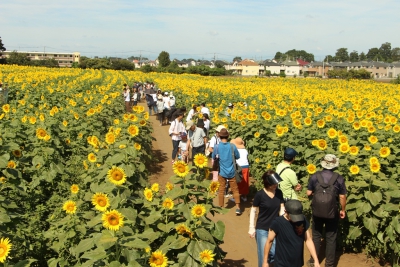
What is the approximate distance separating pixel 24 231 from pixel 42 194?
1.72 m

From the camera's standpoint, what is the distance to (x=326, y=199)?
4.86 m

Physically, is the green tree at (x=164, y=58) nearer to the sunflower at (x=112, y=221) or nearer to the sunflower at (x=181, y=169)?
the sunflower at (x=181, y=169)

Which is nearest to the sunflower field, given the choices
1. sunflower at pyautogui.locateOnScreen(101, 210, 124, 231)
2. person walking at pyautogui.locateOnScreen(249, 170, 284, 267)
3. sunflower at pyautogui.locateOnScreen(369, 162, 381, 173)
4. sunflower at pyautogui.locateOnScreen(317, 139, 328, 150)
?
sunflower at pyautogui.locateOnScreen(101, 210, 124, 231)

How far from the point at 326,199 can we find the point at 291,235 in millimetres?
1328

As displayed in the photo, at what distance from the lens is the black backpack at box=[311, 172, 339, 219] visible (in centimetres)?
486

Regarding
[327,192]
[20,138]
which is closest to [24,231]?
[20,138]

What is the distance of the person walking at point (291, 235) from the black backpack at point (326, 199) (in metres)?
1.12

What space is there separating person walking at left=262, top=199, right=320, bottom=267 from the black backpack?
44.0 inches

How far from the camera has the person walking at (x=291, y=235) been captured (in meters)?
Answer: 3.62

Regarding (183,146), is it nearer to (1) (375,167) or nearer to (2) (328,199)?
(1) (375,167)

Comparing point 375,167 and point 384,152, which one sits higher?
point 384,152

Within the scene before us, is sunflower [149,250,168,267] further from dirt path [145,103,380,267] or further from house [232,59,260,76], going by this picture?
house [232,59,260,76]

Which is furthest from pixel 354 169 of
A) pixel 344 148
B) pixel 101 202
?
pixel 101 202

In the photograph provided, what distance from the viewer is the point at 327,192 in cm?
488
